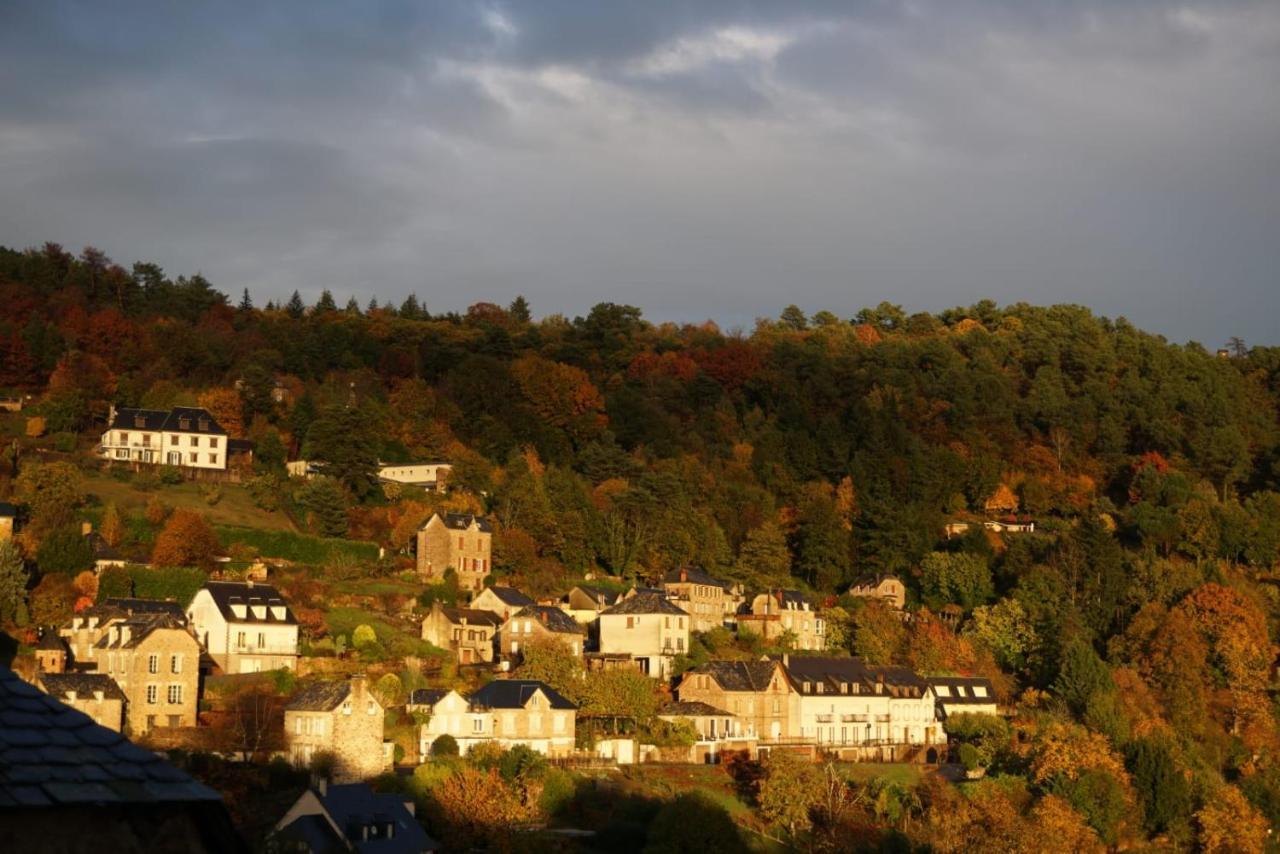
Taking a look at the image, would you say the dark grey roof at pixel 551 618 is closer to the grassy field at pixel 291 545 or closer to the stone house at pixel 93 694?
the grassy field at pixel 291 545

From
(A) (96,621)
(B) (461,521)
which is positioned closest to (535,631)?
(B) (461,521)

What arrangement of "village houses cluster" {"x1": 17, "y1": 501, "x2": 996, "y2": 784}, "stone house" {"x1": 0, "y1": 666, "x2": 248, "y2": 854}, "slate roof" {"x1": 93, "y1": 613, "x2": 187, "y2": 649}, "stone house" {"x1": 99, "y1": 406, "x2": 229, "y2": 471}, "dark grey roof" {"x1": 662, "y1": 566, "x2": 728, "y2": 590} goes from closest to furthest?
"stone house" {"x1": 0, "y1": 666, "x2": 248, "y2": 854}
"village houses cluster" {"x1": 17, "y1": 501, "x2": 996, "y2": 784}
"slate roof" {"x1": 93, "y1": 613, "x2": 187, "y2": 649}
"dark grey roof" {"x1": 662, "y1": 566, "x2": 728, "y2": 590}
"stone house" {"x1": 99, "y1": 406, "x2": 229, "y2": 471}

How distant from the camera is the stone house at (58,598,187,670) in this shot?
50938mm

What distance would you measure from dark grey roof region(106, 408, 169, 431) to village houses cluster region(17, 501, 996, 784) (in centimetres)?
8

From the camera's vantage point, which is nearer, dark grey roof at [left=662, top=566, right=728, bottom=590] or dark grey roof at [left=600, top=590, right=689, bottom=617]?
dark grey roof at [left=600, top=590, right=689, bottom=617]

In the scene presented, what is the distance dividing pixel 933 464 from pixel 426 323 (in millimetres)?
38187

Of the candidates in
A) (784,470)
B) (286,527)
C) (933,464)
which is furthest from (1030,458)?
(286,527)

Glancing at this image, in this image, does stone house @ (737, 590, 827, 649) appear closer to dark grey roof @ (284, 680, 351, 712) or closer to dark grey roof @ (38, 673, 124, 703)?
dark grey roof @ (284, 680, 351, 712)

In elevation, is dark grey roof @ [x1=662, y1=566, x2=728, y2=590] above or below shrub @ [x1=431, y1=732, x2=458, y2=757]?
above

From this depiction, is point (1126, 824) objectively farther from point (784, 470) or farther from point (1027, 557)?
point (784, 470)

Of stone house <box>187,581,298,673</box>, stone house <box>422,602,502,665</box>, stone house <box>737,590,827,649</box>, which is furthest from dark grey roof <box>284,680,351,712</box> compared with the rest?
stone house <box>737,590,827,649</box>

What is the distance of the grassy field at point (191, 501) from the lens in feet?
220

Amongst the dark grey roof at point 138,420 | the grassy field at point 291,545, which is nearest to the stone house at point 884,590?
the grassy field at point 291,545

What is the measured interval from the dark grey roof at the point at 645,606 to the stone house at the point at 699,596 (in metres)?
3.66
